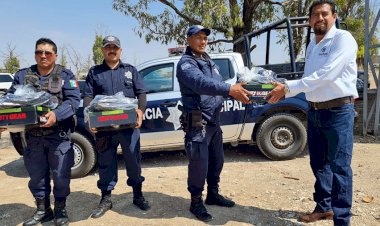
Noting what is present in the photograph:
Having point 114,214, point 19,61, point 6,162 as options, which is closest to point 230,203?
Answer: point 114,214

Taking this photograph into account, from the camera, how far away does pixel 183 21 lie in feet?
29.4

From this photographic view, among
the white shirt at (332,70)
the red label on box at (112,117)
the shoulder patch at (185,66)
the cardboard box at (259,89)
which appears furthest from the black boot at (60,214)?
the white shirt at (332,70)

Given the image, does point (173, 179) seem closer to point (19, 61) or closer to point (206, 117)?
point (206, 117)

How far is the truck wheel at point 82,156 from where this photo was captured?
455 centimetres

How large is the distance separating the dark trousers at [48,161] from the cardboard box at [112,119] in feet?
1.29

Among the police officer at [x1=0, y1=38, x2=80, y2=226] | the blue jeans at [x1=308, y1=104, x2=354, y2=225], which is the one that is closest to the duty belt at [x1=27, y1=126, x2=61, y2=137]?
the police officer at [x1=0, y1=38, x2=80, y2=226]

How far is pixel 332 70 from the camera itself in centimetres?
251

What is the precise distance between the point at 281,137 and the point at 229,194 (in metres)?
1.68

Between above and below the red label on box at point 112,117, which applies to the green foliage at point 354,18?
above

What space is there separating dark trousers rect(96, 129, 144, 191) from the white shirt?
5.17 feet

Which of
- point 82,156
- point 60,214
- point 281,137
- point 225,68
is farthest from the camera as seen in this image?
point 281,137

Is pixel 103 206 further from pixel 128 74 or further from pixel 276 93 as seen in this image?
pixel 276 93

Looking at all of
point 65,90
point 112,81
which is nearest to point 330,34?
point 112,81

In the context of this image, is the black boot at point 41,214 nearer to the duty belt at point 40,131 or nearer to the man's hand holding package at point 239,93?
the duty belt at point 40,131
